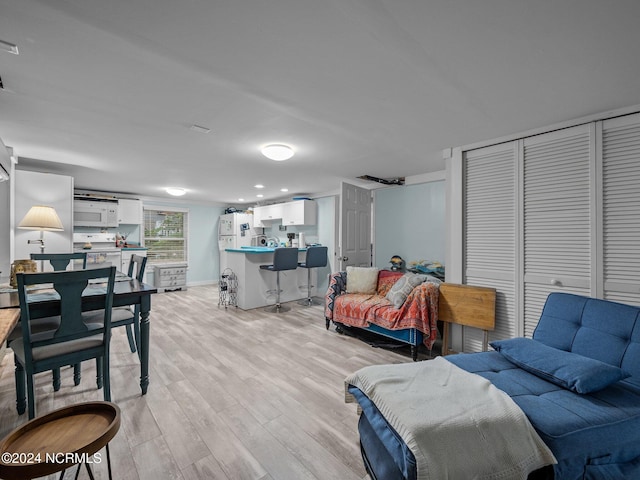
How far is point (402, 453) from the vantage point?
111 centimetres

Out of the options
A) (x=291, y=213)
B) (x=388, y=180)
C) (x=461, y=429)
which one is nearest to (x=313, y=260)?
(x=291, y=213)

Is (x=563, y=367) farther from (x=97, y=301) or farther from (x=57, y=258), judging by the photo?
(x=57, y=258)

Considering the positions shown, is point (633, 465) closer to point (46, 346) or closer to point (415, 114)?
point (415, 114)

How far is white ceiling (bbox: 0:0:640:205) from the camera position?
4.13 feet

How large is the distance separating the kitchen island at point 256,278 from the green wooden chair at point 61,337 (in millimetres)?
2845

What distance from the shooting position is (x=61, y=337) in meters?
1.71

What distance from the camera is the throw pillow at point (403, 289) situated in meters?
3.14

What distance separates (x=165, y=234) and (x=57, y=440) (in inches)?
263

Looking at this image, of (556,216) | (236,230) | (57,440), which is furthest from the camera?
(236,230)

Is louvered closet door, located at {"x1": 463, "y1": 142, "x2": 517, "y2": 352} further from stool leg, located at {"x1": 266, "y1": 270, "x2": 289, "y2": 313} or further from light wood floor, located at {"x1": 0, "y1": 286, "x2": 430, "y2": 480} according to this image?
stool leg, located at {"x1": 266, "y1": 270, "x2": 289, "y2": 313}

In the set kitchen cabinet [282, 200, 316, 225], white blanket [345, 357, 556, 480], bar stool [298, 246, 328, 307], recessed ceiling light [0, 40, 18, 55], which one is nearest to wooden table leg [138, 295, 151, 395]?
recessed ceiling light [0, 40, 18, 55]

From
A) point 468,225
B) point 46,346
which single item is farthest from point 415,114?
point 46,346

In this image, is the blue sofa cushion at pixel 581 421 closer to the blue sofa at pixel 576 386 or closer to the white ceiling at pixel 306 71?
the blue sofa at pixel 576 386

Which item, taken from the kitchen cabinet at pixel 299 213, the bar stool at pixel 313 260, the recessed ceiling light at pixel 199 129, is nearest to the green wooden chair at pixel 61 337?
the recessed ceiling light at pixel 199 129
